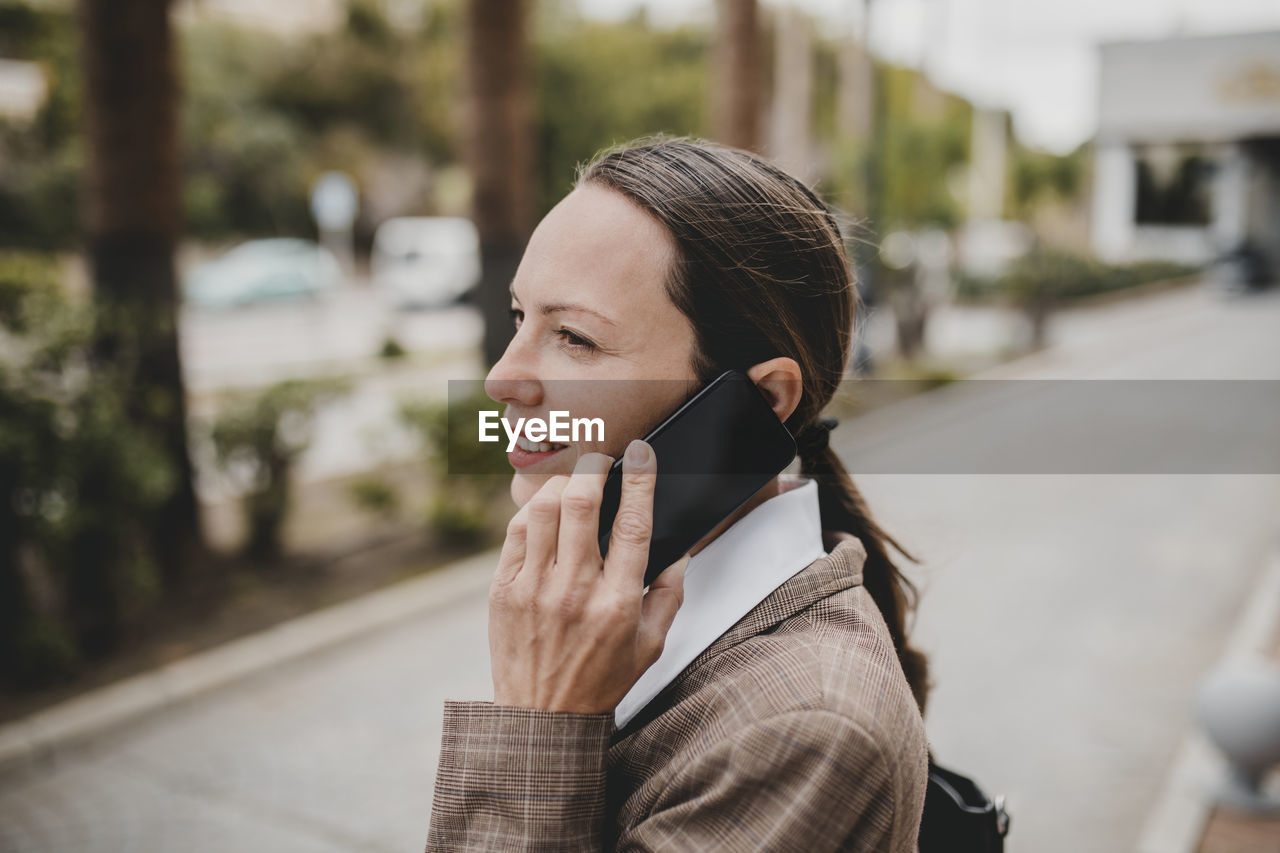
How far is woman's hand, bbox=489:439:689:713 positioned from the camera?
3.78 ft

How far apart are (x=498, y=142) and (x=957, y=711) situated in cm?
693

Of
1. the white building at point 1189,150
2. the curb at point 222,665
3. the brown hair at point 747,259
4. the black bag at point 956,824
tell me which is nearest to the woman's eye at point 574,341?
the brown hair at point 747,259

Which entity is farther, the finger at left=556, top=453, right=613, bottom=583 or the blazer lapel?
the blazer lapel

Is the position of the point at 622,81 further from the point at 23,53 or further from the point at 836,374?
the point at 836,374

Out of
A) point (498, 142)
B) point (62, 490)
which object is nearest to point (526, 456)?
point (62, 490)

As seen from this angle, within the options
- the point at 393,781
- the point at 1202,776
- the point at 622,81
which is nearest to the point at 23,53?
the point at 622,81

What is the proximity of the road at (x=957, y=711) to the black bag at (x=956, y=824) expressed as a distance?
45 centimetres

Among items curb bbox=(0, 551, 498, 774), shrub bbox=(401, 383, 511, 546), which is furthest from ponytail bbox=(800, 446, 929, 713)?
shrub bbox=(401, 383, 511, 546)

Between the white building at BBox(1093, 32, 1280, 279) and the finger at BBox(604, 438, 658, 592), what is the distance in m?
36.1

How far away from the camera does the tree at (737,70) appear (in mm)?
13672

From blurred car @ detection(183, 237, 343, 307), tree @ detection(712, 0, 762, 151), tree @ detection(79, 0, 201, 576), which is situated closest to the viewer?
tree @ detection(79, 0, 201, 576)

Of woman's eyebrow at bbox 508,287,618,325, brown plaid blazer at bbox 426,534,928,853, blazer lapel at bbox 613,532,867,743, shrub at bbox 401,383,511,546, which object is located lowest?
shrub at bbox 401,383,511,546

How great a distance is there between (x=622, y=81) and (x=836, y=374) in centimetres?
3867

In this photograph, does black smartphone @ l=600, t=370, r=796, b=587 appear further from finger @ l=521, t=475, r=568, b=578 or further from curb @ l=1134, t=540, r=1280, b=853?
curb @ l=1134, t=540, r=1280, b=853
